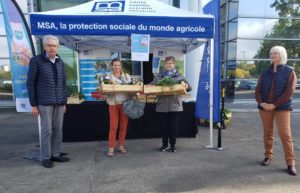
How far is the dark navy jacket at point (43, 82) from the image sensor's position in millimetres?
4352

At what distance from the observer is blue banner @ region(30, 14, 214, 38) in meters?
4.61

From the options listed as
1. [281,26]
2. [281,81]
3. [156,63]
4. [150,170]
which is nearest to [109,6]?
[156,63]

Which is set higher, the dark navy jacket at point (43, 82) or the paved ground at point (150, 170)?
the dark navy jacket at point (43, 82)

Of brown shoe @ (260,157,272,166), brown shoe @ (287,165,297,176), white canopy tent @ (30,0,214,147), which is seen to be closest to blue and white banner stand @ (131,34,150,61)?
white canopy tent @ (30,0,214,147)

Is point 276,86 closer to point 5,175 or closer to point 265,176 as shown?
point 265,176

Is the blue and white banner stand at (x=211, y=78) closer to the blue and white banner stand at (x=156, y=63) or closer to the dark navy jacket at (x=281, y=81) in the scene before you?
the dark navy jacket at (x=281, y=81)

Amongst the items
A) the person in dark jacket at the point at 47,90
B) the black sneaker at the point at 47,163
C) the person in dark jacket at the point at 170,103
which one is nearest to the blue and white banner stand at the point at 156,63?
the person in dark jacket at the point at 170,103

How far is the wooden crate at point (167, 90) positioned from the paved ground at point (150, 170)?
115 centimetres

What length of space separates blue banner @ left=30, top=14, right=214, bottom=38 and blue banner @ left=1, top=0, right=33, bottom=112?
0.33 metres

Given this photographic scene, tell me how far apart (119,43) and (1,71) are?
256 inches

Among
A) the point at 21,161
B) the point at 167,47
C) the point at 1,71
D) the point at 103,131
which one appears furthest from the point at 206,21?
the point at 1,71

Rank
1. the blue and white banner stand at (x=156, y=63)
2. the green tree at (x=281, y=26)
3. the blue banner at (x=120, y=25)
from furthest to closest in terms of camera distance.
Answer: the green tree at (x=281, y=26) → the blue and white banner stand at (x=156, y=63) → the blue banner at (x=120, y=25)

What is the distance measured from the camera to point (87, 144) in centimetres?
591

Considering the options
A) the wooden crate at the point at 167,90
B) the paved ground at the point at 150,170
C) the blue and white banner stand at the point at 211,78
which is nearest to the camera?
the paved ground at the point at 150,170
